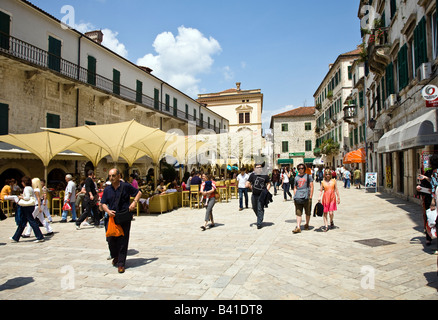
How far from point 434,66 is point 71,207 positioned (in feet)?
41.2

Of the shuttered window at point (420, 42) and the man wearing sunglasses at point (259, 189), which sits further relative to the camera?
the shuttered window at point (420, 42)

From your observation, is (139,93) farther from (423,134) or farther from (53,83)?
(423,134)

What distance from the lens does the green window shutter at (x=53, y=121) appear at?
594 inches

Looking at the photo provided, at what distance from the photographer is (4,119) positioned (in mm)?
12930

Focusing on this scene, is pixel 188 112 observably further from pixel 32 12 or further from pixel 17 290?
pixel 17 290

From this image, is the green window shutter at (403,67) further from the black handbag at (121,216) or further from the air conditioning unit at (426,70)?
the black handbag at (121,216)

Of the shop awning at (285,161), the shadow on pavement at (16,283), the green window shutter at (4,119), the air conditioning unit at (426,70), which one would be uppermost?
the air conditioning unit at (426,70)

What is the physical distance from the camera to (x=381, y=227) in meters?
7.65

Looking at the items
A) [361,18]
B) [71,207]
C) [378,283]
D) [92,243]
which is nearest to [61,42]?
[71,207]

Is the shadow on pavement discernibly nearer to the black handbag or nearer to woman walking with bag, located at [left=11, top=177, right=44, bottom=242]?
the black handbag

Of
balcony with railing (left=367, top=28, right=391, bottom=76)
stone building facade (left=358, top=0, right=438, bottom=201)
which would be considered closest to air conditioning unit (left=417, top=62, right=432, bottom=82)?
stone building facade (left=358, top=0, right=438, bottom=201)

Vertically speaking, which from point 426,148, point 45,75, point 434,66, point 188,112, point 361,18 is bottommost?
point 426,148

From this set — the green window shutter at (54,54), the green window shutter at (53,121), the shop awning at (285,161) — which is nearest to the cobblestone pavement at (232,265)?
the green window shutter at (53,121)

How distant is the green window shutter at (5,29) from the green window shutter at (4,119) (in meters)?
2.51
